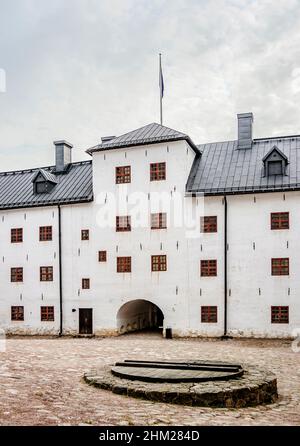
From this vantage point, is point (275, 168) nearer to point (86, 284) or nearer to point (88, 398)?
point (86, 284)

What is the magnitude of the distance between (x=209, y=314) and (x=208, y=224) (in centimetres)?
473

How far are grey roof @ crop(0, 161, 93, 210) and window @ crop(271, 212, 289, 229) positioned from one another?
1028cm

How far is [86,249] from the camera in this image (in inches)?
1072

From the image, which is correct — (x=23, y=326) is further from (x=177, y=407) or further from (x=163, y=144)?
(x=177, y=407)

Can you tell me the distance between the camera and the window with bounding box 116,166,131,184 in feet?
86.7

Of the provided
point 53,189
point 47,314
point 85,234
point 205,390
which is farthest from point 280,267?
point 53,189

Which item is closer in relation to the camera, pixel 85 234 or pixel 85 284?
pixel 85 284

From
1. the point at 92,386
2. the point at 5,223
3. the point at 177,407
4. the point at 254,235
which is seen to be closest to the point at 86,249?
the point at 5,223

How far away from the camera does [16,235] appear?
2927 cm

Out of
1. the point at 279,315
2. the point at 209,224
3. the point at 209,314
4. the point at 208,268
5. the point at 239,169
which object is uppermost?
the point at 239,169

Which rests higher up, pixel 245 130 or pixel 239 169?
pixel 245 130

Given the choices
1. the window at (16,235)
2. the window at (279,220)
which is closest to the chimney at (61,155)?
the window at (16,235)

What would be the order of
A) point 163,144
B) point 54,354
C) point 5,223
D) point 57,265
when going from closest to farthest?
point 54,354
point 163,144
point 57,265
point 5,223

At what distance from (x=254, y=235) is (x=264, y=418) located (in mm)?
15649
